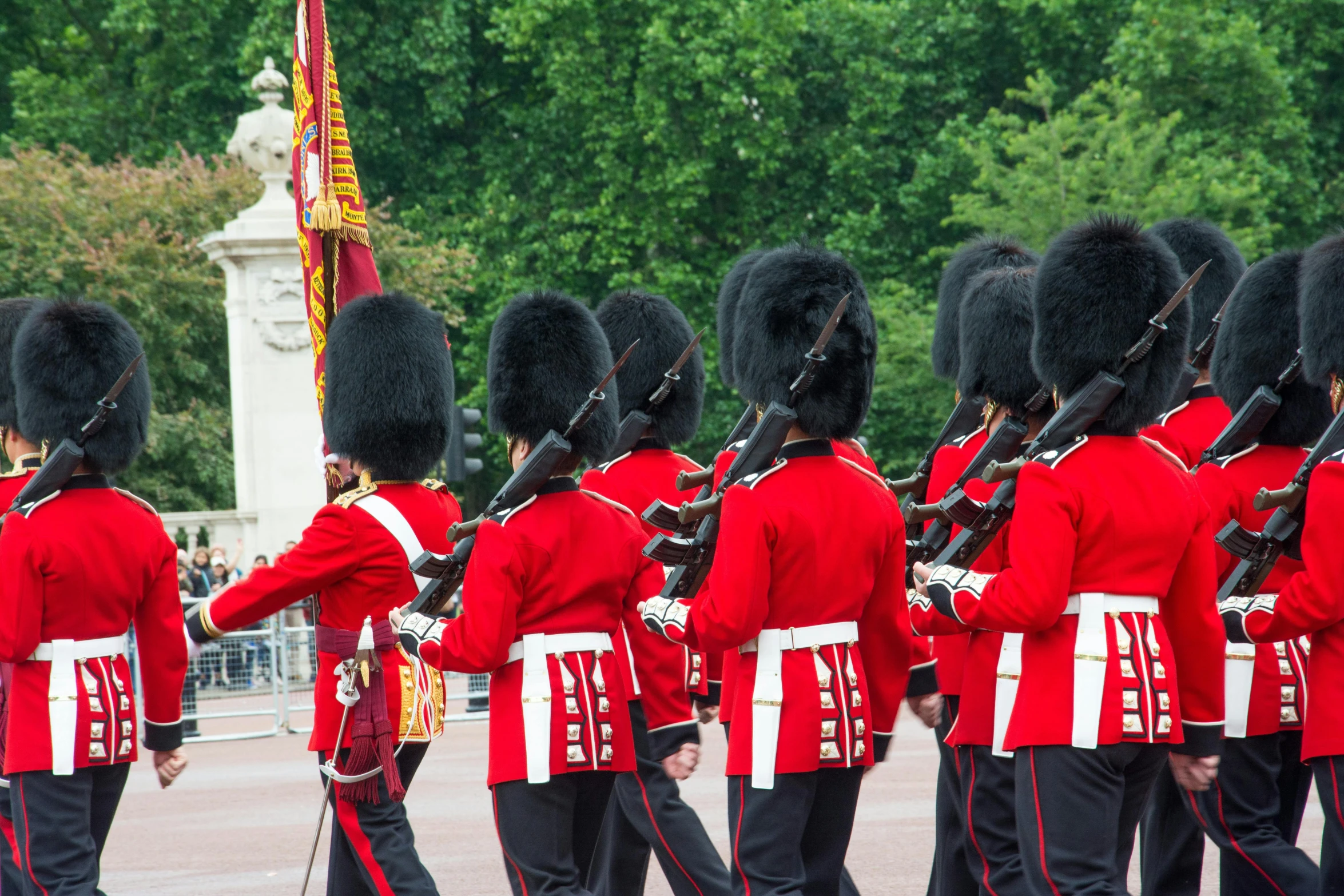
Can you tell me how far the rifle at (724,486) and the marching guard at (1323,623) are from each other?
48.3 inches

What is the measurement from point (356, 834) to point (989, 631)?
1716 millimetres

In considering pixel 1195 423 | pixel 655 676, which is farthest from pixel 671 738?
pixel 1195 423

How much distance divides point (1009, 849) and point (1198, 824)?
70 cm

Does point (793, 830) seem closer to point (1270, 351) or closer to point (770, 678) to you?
point (770, 678)

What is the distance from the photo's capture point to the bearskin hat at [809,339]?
444 centimetres

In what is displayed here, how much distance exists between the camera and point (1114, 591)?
396cm

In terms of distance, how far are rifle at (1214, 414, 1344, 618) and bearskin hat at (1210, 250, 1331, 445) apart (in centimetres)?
62

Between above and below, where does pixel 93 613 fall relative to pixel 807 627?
below

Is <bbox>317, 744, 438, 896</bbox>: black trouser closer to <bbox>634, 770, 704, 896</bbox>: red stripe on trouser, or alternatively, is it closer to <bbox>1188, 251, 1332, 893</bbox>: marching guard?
<bbox>634, 770, 704, 896</bbox>: red stripe on trouser

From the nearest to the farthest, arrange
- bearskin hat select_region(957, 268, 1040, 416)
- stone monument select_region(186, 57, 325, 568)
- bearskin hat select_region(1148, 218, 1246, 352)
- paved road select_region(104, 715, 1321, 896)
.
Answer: bearskin hat select_region(957, 268, 1040, 416)
bearskin hat select_region(1148, 218, 1246, 352)
paved road select_region(104, 715, 1321, 896)
stone monument select_region(186, 57, 325, 568)

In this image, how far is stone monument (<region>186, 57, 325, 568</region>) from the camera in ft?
48.0

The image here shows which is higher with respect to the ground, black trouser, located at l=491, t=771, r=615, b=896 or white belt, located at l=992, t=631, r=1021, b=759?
white belt, located at l=992, t=631, r=1021, b=759

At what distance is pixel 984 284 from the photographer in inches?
215

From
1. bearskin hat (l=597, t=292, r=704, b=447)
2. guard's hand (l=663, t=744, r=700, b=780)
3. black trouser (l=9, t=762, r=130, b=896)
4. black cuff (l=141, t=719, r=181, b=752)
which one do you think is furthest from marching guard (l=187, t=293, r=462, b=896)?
bearskin hat (l=597, t=292, r=704, b=447)
